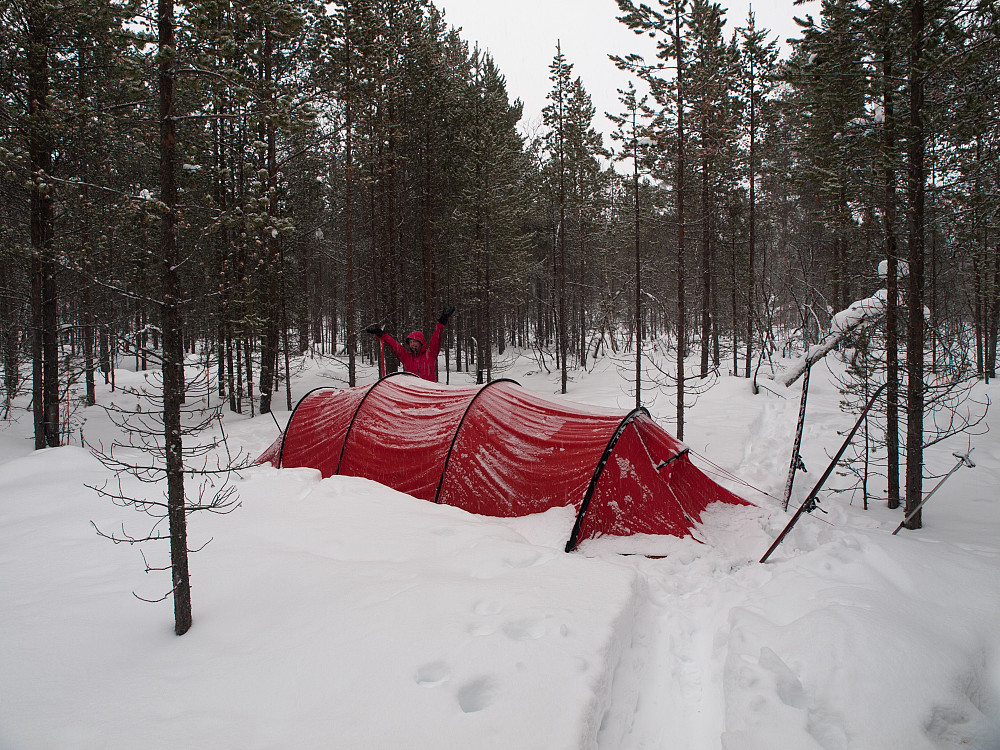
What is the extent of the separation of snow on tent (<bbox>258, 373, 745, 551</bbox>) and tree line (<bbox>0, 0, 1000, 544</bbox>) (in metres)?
2.78

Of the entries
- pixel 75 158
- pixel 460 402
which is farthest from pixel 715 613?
pixel 75 158

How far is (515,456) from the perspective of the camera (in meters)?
6.75

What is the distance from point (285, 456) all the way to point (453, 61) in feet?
56.5

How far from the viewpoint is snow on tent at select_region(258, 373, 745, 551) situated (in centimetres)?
607

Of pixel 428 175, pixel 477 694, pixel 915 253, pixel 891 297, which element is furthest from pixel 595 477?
pixel 428 175

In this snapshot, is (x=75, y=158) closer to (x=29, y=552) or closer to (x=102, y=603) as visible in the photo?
(x=29, y=552)

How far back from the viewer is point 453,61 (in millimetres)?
19500

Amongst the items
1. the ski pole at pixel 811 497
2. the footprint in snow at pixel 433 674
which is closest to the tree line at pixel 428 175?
the ski pole at pixel 811 497

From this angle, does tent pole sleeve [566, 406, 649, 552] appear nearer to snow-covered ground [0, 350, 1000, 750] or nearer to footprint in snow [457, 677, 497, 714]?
snow-covered ground [0, 350, 1000, 750]

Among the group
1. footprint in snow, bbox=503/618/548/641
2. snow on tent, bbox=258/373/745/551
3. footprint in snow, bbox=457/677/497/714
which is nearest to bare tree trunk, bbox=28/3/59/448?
snow on tent, bbox=258/373/745/551

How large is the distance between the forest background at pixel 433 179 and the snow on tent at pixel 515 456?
284cm

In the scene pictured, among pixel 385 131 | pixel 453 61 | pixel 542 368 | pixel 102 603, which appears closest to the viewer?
pixel 102 603

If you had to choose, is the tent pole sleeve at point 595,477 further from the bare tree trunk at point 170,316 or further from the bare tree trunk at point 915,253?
the bare tree trunk at point 170,316

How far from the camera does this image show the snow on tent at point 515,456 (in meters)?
6.07
